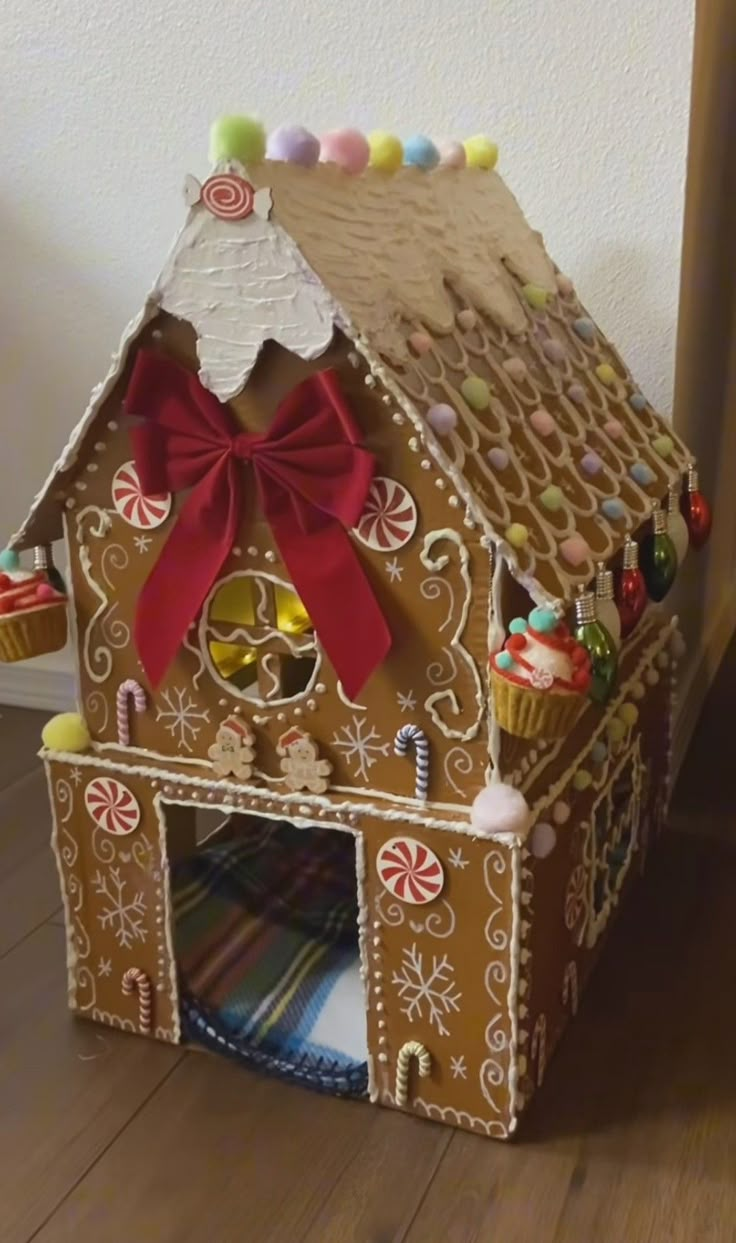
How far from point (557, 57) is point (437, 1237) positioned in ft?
3.89

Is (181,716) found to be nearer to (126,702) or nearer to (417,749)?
(126,702)

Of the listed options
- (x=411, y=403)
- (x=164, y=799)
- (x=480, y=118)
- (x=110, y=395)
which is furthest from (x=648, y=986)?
(x=480, y=118)

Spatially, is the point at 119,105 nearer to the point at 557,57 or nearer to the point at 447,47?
the point at 447,47

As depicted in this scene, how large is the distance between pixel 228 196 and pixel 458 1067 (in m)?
0.73

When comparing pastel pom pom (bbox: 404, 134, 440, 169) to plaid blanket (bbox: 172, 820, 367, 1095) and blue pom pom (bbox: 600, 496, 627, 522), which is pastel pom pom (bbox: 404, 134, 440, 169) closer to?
blue pom pom (bbox: 600, 496, 627, 522)

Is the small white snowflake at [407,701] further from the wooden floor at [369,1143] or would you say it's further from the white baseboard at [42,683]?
the white baseboard at [42,683]

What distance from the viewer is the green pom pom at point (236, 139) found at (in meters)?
0.87

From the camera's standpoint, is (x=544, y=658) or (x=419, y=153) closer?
(x=544, y=658)

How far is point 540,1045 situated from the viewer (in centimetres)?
108

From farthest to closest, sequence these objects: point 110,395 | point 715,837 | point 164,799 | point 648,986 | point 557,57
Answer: point 715,837
point 557,57
point 648,986
point 164,799
point 110,395

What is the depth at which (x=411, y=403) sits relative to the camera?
89 cm

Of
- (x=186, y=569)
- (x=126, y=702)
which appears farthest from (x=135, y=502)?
(x=126, y=702)

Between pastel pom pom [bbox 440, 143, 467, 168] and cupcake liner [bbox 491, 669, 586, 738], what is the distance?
0.60 m

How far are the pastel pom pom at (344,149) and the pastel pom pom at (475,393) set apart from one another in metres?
0.20
